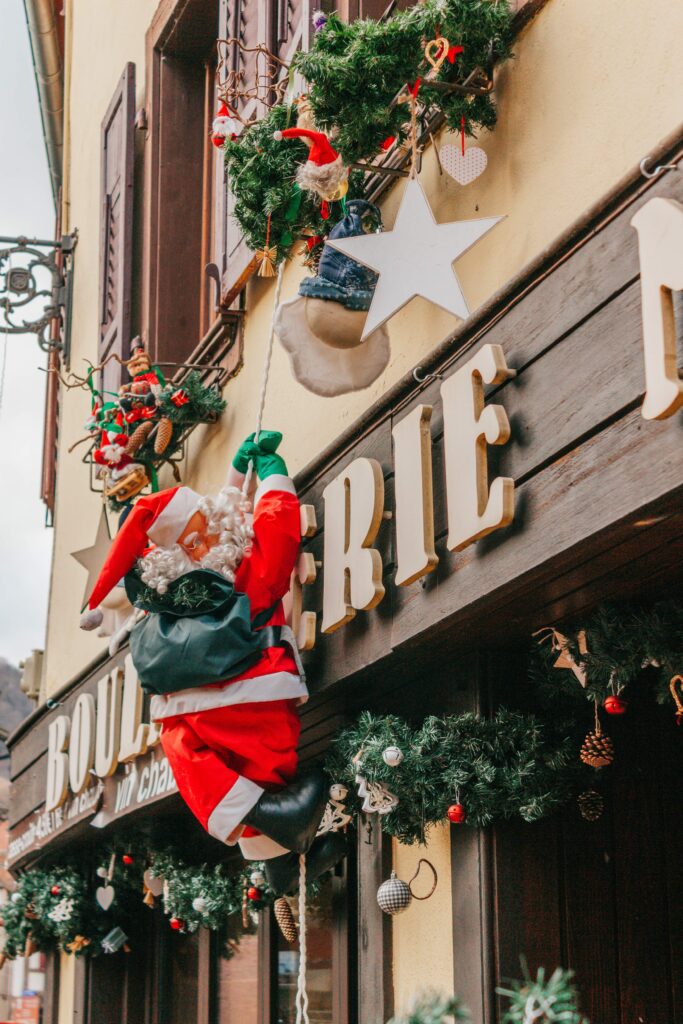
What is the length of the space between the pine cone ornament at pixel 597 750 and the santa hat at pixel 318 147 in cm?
176

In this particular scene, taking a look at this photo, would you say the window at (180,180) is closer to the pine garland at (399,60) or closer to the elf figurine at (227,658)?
the elf figurine at (227,658)

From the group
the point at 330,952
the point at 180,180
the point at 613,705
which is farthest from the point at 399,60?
the point at 180,180

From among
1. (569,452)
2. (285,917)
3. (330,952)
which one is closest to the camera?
(569,452)

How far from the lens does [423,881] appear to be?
13.7 feet

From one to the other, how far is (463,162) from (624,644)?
1.48 m

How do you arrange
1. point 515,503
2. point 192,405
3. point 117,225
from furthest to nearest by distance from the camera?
1. point 117,225
2. point 192,405
3. point 515,503

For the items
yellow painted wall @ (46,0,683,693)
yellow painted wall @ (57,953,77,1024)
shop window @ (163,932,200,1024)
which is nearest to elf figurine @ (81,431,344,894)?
yellow painted wall @ (46,0,683,693)

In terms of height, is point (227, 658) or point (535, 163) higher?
point (535, 163)

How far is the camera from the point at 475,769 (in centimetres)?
374

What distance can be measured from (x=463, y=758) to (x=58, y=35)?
9.32 m

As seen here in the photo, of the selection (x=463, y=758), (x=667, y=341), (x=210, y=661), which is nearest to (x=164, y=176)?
(x=210, y=661)

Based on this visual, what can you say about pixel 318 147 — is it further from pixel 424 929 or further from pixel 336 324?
pixel 424 929

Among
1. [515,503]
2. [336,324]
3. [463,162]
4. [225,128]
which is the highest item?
[225,128]

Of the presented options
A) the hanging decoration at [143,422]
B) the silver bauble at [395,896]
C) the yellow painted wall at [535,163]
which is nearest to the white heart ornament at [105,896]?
the hanging decoration at [143,422]
